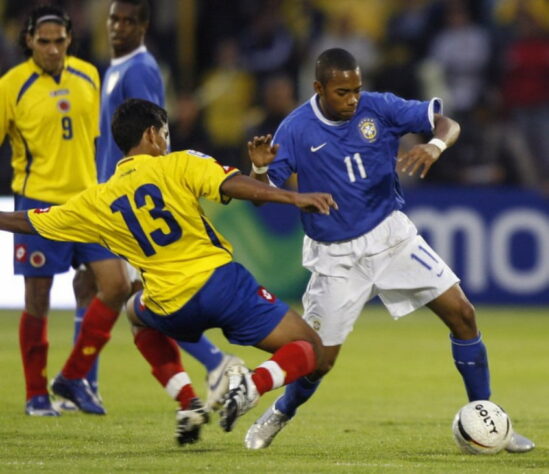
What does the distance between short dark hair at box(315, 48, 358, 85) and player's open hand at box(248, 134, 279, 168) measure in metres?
0.60

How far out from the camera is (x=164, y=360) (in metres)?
6.88

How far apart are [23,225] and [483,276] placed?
8311mm

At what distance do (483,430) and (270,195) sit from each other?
1588 mm

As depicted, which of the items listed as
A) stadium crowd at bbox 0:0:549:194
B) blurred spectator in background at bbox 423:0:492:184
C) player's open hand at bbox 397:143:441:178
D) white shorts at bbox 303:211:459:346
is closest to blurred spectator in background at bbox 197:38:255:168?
stadium crowd at bbox 0:0:549:194

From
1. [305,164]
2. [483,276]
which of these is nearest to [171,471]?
[305,164]

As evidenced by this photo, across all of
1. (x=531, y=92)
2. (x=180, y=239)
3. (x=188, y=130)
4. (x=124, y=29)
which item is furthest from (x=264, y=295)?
(x=531, y=92)

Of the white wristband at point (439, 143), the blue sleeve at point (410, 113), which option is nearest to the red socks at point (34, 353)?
the blue sleeve at point (410, 113)

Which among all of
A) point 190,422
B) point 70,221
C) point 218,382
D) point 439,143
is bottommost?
point 218,382

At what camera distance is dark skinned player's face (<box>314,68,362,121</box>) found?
269 inches

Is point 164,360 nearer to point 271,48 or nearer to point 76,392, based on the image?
point 76,392

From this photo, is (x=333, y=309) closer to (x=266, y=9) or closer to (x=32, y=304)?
(x=32, y=304)

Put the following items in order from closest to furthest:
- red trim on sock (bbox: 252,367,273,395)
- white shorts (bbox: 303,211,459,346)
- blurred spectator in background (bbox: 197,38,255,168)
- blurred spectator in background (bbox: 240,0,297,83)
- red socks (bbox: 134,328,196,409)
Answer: red trim on sock (bbox: 252,367,273,395)
red socks (bbox: 134,328,196,409)
white shorts (bbox: 303,211,459,346)
blurred spectator in background (bbox: 240,0,297,83)
blurred spectator in background (bbox: 197,38,255,168)

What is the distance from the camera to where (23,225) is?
6570 millimetres

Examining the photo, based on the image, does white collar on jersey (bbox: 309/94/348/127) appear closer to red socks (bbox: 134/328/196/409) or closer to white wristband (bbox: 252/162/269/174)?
white wristband (bbox: 252/162/269/174)
